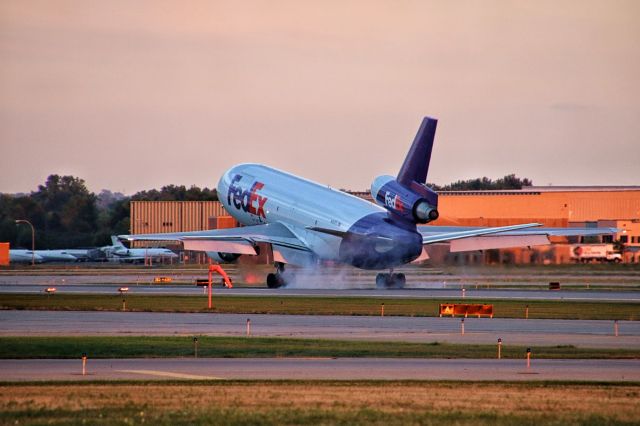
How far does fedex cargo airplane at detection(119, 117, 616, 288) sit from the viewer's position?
6562cm

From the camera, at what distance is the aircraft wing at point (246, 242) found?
76250 millimetres

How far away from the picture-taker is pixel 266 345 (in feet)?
133

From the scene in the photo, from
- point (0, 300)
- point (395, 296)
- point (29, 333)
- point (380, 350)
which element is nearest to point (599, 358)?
point (380, 350)

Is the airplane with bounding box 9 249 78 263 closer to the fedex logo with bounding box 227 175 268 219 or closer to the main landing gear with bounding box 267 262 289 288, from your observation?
the fedex logo with bounding box 227 175 268 219

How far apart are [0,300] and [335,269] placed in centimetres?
2260

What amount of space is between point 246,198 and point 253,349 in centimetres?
4382

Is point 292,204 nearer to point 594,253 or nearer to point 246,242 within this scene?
point 246,242

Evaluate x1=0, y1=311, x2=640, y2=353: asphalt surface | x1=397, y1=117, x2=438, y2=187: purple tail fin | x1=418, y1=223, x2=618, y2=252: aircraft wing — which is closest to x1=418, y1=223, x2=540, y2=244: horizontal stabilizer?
x1=418, y1=223, x2=618, y2=252: aircraft wing

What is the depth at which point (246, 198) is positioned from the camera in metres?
82.6

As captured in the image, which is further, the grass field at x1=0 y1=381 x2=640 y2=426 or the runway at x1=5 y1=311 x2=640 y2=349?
the runway at x1=5 y1=311 x2=640 y2=349

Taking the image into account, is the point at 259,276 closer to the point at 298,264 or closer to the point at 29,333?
the point at 298,264

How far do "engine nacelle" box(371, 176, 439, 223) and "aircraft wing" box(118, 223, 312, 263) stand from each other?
10.9 metres

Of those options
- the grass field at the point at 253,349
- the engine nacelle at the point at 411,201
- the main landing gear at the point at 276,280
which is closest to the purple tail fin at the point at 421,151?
the engine nacelle at the point at 411,201

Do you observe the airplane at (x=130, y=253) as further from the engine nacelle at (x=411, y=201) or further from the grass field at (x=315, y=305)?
the engine nacelle at (x=411, y=201)
